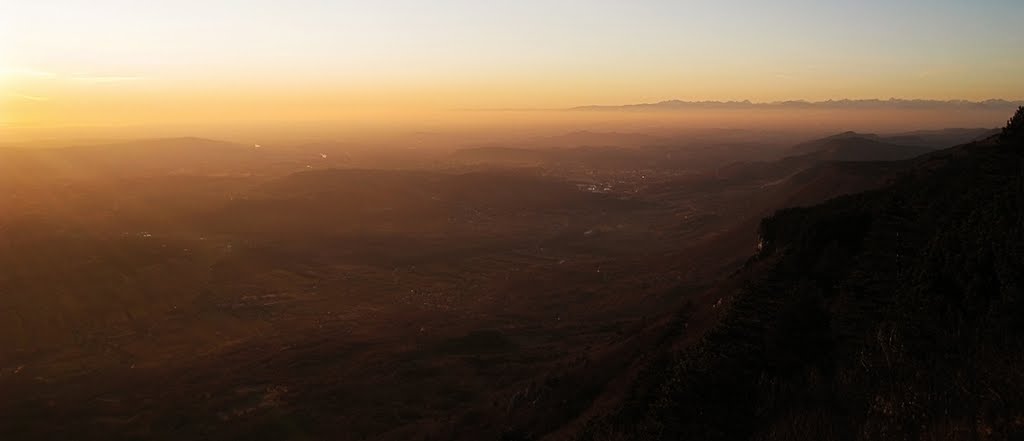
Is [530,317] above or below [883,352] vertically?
below

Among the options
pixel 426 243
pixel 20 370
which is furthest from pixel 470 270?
pixel 20 370

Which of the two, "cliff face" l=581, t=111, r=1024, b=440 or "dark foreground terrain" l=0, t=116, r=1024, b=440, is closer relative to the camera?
"cliff face" l=581, t=111, r=1024, b=440

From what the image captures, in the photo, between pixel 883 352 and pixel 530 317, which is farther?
pixel 530 317

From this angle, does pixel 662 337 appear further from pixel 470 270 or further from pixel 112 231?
pixel 112 231

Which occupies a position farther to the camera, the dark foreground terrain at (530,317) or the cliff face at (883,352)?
the dark foreground terrain at (530,317)
